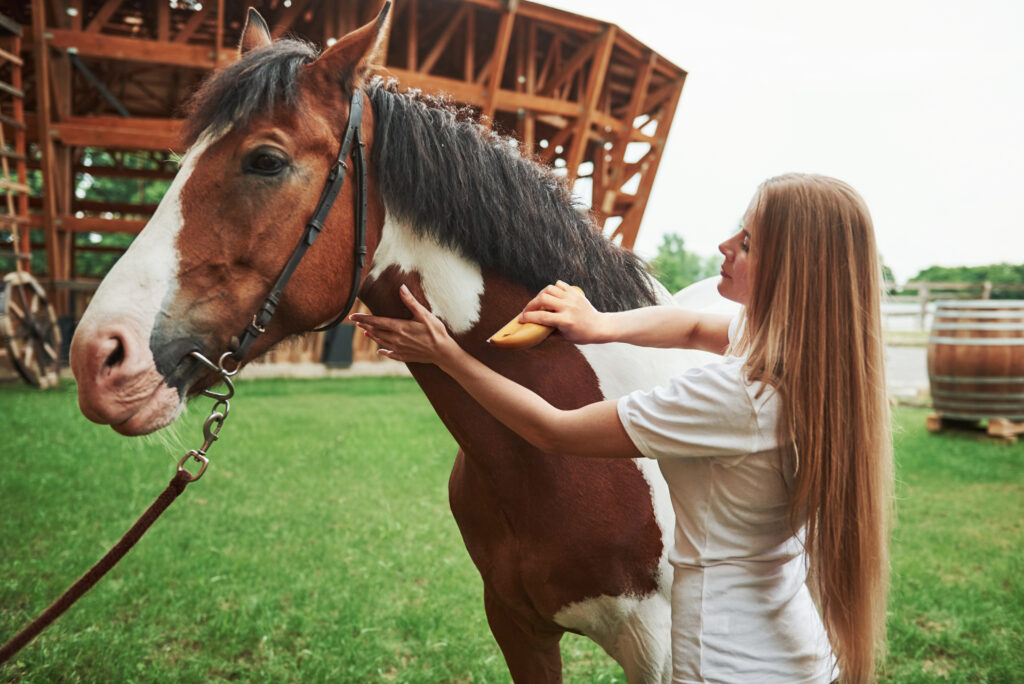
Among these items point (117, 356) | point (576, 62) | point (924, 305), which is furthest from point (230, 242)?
point (924, 305)

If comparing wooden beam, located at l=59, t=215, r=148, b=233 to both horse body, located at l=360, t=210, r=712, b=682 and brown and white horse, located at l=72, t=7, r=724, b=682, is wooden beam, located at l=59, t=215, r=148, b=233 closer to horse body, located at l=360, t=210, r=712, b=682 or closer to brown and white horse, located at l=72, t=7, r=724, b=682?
brown and white horse, located at l=72, t=7, r=724, b=682

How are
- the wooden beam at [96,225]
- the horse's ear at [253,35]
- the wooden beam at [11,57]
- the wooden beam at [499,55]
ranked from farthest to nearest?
the wooden beam at [499,55], the wooden beam at [96,225], the wooden beam at [11,57], the horse's ear at [253,35]

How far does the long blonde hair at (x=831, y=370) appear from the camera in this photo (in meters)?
1.22

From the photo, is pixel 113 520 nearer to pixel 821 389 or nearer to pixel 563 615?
pixel 563 615

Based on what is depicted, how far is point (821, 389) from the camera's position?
1.20 m

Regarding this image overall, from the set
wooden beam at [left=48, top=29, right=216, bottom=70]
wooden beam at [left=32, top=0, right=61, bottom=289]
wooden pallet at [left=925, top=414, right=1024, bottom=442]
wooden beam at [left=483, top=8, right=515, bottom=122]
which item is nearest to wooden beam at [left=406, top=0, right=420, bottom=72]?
wooden beam at [left=483, top=8, right=515, bottom=122]

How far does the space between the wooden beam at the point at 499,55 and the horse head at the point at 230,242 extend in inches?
414

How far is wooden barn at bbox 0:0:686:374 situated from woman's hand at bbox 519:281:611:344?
23.5ft

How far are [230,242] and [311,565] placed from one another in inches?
133

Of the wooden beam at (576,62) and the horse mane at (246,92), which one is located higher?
the wooden beam at (576,62)

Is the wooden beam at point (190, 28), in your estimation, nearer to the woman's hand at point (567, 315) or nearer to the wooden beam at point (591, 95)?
the wooden beam at point (591, 95)

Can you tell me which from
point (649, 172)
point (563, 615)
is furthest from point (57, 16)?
point (563, 615)

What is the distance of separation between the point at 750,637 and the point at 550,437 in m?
0.52

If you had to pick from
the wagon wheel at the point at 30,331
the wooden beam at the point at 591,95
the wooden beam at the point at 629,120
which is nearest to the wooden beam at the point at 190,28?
the wagon wheel at the point at 30,331
